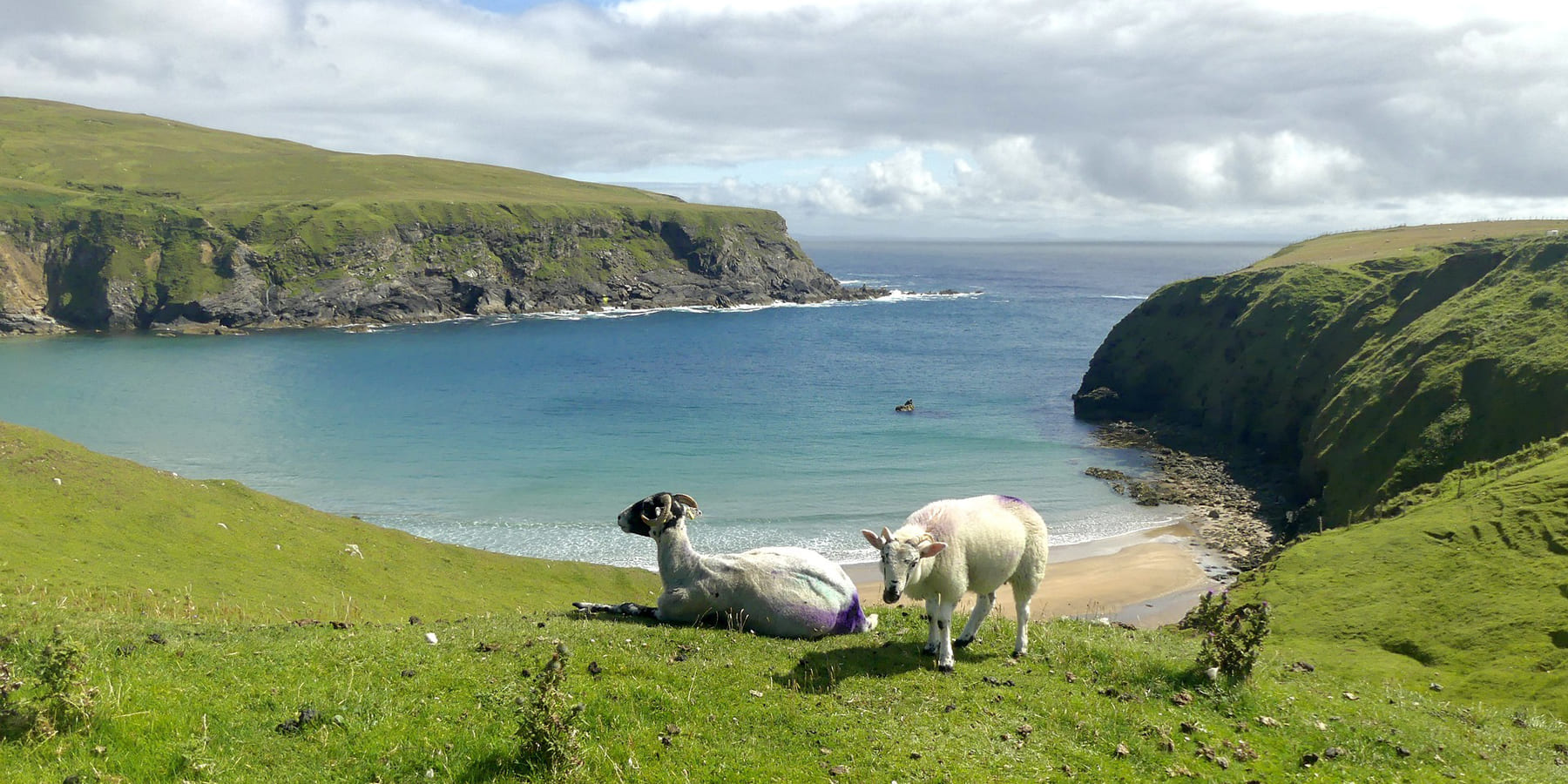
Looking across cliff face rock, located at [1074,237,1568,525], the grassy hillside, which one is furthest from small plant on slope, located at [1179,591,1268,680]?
the grassy hillside

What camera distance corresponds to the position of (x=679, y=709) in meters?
11.2

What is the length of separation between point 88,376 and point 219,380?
16.1 metres

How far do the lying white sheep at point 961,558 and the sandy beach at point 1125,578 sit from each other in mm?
20463

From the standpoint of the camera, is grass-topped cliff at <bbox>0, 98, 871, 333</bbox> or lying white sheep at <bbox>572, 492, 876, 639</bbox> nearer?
lying white sheep at <bbox>572, 492, 876, 639</bbox>

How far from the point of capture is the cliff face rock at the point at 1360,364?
4512cm

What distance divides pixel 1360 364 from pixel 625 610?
209ft

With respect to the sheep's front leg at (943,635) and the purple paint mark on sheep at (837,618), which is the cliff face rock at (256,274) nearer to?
the purple paint mark on sheep at (837,618)

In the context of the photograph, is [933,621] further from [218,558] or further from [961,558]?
[218,558]

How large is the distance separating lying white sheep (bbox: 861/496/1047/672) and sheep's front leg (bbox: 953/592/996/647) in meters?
0.02

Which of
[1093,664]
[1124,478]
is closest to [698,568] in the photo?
[1093,664]

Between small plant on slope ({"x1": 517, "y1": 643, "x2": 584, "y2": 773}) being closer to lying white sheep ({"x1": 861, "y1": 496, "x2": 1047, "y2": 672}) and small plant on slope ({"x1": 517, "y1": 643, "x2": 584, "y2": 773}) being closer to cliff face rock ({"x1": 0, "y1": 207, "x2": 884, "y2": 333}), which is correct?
lying white sheep ({"x1": 861, "y1": 496, "x2": 1047, "y2": 672})

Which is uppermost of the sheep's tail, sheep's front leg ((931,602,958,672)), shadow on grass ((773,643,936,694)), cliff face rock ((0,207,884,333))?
cliff face rock ((0,207,884,333))

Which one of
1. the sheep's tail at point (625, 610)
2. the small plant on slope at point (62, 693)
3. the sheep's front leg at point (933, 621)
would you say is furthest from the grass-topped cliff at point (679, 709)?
the sheep's tail at point (625, 610)

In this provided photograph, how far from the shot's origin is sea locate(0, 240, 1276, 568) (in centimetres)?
→ 5844
